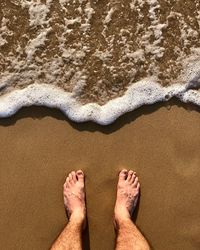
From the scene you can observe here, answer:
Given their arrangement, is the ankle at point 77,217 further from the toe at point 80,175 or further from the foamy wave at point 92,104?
the foamy wave at point 92,104

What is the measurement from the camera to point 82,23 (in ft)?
7.77

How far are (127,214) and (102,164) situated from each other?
12.9 inches

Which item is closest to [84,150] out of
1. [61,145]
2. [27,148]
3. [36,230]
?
[61,145]

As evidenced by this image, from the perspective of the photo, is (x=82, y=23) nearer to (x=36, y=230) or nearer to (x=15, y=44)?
(x=15, y=44)

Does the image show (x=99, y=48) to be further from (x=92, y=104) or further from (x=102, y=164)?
(x=102, y=164)

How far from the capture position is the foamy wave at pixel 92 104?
7.61ft

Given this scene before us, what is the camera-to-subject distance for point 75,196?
2299 mm

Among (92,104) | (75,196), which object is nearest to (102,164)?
(75,196)

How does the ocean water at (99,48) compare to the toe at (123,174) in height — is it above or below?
above

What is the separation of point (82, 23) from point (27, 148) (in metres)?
0.82

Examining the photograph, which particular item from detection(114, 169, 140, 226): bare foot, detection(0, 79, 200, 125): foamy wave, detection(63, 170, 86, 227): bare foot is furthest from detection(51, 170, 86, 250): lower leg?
detection(0, 79, 200, 125): foamy wave

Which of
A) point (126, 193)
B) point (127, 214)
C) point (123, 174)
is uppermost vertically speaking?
point (123, 174)

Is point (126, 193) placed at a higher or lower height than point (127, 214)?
higher

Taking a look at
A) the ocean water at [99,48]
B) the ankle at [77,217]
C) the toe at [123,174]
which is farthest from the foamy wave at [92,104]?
the ankle at [77,217]
